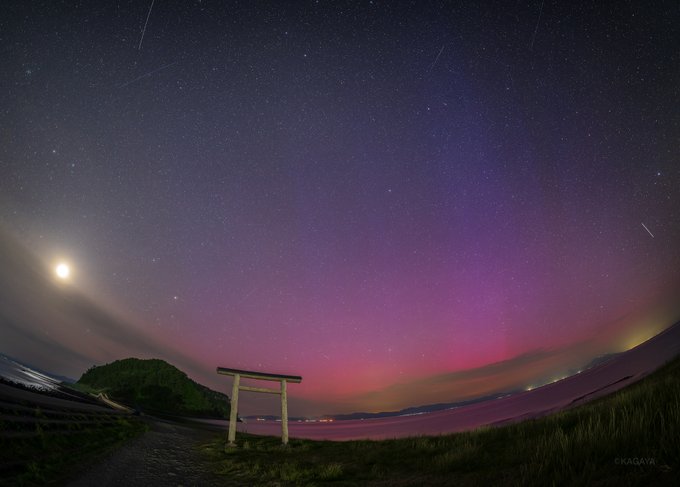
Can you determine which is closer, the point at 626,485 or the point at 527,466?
the point at 626,485

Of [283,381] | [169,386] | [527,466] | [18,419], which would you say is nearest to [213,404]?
[169,386]

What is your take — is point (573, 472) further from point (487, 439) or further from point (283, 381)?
point (283, 381)

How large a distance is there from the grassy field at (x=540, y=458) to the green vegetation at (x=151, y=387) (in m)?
73.8

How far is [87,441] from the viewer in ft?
25.2

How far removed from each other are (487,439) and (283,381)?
10.3m

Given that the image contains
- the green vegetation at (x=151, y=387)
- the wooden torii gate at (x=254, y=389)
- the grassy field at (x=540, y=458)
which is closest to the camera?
the grassy field at (x=540, y=458)

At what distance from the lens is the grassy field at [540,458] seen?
9.21 feet

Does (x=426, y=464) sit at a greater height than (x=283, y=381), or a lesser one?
lesser

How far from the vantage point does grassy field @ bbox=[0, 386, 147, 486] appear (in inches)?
177

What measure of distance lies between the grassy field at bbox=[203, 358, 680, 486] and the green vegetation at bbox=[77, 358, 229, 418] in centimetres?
7384

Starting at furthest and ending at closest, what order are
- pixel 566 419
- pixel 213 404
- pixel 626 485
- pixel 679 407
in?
pixel 213 404 < pixel 566 419 < pixel 679 407 < pixel 626 485

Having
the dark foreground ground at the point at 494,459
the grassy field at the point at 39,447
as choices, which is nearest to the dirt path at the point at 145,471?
the dark foreground ground at the point at 494,459

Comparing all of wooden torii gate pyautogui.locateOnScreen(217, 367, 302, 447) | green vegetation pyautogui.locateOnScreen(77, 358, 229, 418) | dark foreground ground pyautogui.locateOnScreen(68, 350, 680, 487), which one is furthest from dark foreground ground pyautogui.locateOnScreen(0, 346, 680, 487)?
green vegetation pyautogui.locateOnScreen(77, 358, 229, 418)

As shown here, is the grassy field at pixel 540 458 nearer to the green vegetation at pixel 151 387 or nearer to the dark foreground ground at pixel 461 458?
the dark foreground ground at pixel 461 458
